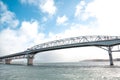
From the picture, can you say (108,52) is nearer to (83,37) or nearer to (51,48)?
(83,37)

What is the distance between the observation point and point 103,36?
8525 cm

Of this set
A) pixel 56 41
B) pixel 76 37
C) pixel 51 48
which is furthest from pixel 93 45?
pixel 56 41

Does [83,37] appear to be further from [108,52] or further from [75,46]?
[108,52]

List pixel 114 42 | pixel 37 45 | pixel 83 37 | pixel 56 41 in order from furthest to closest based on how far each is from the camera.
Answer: pixel 37 45 → pixel 56 41 → pixel 83 37 → pixel 114 42

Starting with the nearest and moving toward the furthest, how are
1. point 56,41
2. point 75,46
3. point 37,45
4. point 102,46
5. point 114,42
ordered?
point 114,42 → point 102,46 → point 75,46 → point 56,41 → point 37,45

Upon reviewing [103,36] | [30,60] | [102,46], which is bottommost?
[30,60]

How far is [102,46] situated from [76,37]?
2283 centimetres

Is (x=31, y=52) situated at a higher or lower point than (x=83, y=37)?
lower

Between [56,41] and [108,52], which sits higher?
[56,41]

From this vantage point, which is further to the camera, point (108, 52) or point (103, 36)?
point (103, 36)

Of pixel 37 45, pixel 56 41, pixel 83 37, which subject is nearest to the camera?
pixel 83 37

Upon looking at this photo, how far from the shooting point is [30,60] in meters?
112

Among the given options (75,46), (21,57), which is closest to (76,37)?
(75,46)

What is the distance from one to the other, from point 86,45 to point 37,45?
5011 cm
